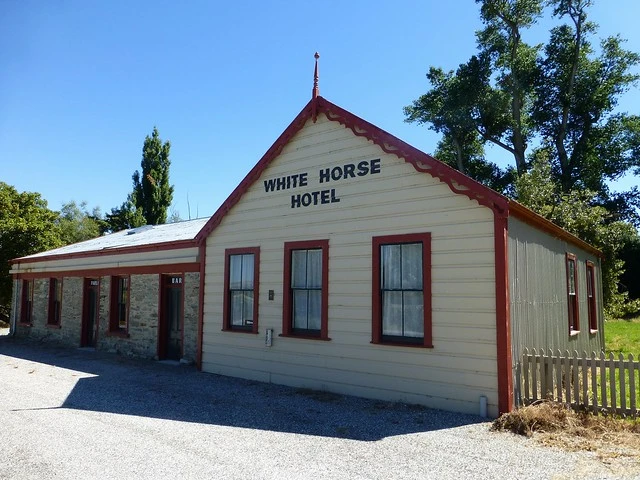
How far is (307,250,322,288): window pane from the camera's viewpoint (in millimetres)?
10490

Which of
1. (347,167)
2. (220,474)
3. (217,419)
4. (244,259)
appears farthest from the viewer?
(244,259)

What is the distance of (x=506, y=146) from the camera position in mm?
34500

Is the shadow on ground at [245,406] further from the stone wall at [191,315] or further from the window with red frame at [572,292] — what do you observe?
the window with red frame at [572,292]

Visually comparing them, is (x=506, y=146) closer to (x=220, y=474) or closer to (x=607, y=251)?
(x=607, y=251)

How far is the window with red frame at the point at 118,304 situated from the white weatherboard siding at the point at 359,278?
528 centimetres

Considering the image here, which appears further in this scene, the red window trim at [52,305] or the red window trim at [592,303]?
the red window trim at [52,305]

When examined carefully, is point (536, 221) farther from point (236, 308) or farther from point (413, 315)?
point (236, 308)

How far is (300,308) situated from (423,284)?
3.14m

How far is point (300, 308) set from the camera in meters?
10.8

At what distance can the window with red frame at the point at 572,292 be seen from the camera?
39.9ft

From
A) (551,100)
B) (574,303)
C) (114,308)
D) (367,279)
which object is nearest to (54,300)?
(114,308)

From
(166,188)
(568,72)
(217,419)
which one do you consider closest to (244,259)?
Answer: (217,419)

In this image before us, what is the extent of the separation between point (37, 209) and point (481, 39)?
31858 millimetres

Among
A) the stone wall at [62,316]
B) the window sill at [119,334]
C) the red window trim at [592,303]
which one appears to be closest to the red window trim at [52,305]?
the stone wall at [62,316]
